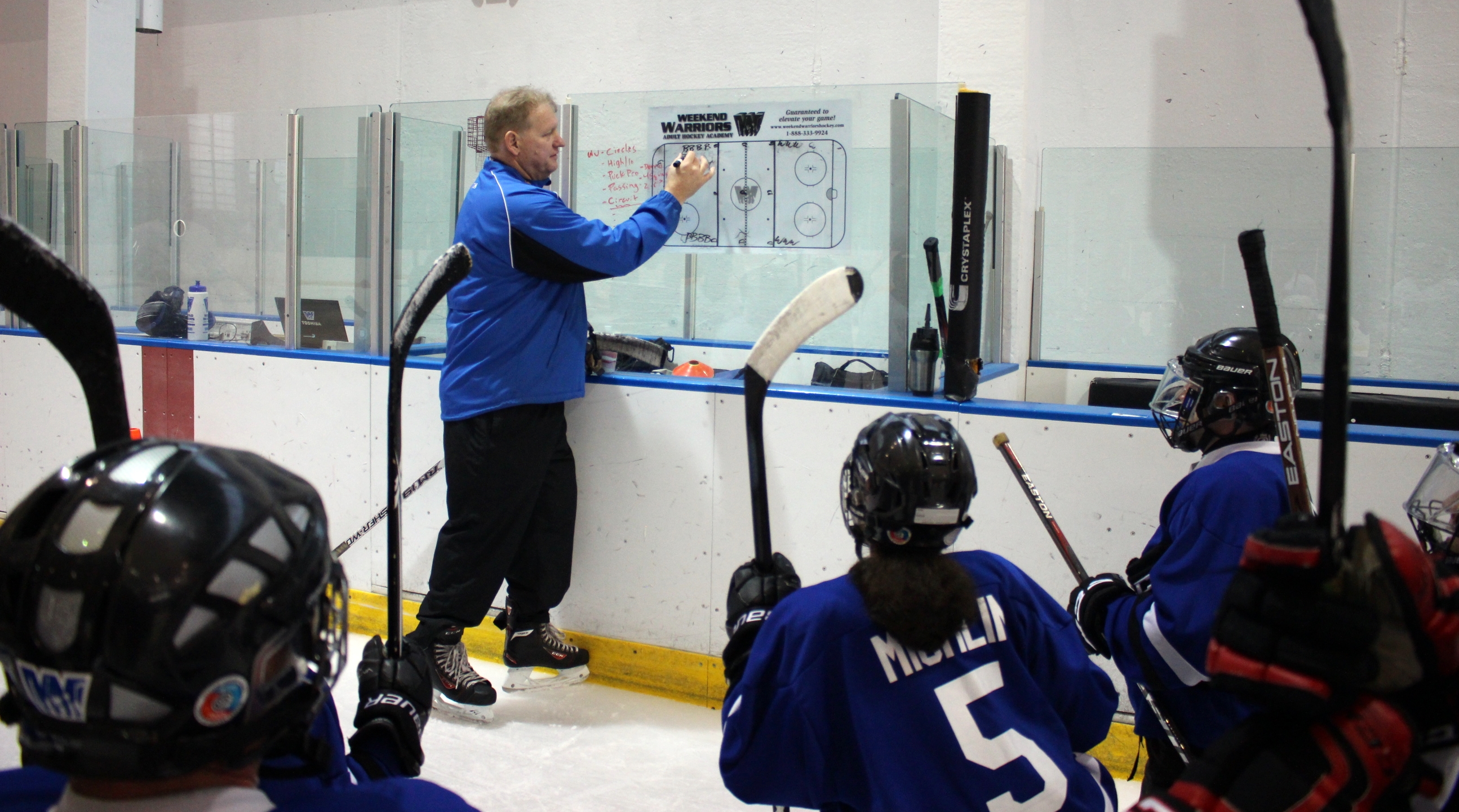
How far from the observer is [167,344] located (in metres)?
3.92

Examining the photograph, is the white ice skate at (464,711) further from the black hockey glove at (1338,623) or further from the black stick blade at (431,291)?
the black hockey glove at (1338,623)

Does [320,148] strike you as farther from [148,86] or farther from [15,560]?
[148,86]

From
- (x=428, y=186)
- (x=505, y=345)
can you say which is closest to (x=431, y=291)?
(x=505, y=345)

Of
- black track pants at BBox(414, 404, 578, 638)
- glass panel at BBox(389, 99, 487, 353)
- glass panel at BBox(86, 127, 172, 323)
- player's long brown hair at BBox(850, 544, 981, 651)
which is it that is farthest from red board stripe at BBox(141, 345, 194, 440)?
player's long brown hair at BBox(850, 544, 981, 651)

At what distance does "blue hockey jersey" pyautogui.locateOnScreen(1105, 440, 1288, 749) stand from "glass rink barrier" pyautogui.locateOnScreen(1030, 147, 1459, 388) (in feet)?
8.18

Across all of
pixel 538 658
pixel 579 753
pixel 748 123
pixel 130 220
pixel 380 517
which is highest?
pixel 748 123

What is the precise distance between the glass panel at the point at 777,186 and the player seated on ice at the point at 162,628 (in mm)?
2417

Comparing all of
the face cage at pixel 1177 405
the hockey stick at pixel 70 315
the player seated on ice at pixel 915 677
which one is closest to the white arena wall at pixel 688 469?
the face cage at pixel 1177 405

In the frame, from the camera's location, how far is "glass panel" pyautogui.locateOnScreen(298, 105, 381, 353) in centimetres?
362

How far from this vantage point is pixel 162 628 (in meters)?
0.65

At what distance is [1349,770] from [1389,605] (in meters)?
0.10

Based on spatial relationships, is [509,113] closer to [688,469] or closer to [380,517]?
[688,469]

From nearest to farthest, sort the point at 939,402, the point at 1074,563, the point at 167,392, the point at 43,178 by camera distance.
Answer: the point at 1074,563 → the point at 939,402 → the point at 167,392 → the point at 43,178

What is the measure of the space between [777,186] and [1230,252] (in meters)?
2.05
